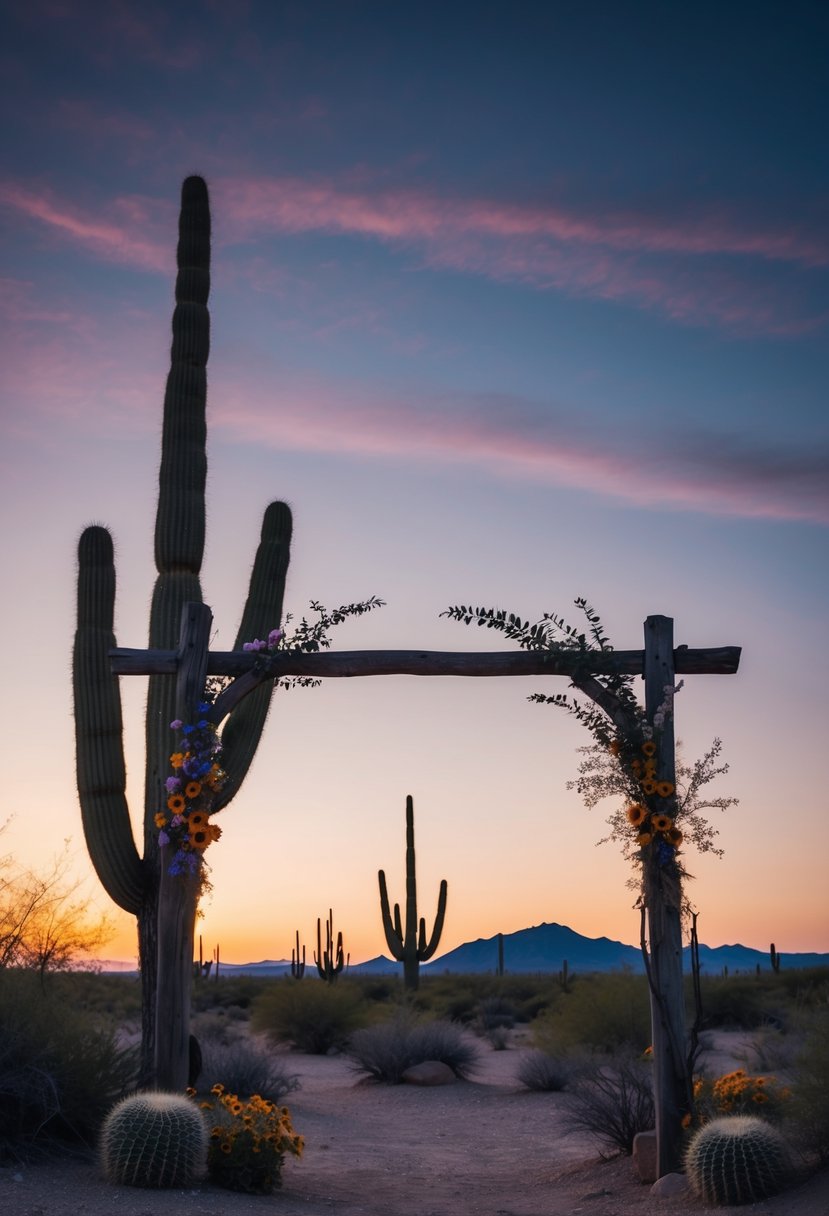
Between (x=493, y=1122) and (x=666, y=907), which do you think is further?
(x=493, y=1122)

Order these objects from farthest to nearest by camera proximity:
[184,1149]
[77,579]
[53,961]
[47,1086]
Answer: [53,961] < [77,579] < [47,1086] < [184,1149]

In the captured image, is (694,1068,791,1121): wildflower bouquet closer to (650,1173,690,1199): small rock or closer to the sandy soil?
(650,1173,690,1199): small rock

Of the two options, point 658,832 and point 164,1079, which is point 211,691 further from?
point 658,832

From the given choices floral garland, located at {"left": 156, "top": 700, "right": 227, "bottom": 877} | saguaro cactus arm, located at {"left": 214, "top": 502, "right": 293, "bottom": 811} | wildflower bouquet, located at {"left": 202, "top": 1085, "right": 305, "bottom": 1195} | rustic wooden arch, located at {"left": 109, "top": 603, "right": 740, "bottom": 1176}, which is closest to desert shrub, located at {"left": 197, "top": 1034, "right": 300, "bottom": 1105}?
saguaro cactus arm, located at {"left": 214, "top": 502, "right": 293, "bottom": 811}

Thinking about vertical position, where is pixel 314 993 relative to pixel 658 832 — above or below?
below

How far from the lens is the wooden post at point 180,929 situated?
10414mm

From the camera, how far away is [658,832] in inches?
391

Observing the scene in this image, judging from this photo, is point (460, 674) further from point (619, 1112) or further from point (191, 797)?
point (619, 1112)

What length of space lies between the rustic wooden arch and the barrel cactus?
0.93 metres

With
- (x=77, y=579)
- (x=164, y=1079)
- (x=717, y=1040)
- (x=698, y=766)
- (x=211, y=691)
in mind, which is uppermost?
(x=77, y=579)

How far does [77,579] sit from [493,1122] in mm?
8396

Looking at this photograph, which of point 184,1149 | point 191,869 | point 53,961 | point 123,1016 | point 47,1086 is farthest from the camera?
point 123,1016

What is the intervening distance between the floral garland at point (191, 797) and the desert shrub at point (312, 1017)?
14.1m

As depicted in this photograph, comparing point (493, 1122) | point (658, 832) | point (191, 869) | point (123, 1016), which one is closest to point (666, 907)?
point (658, 832)
